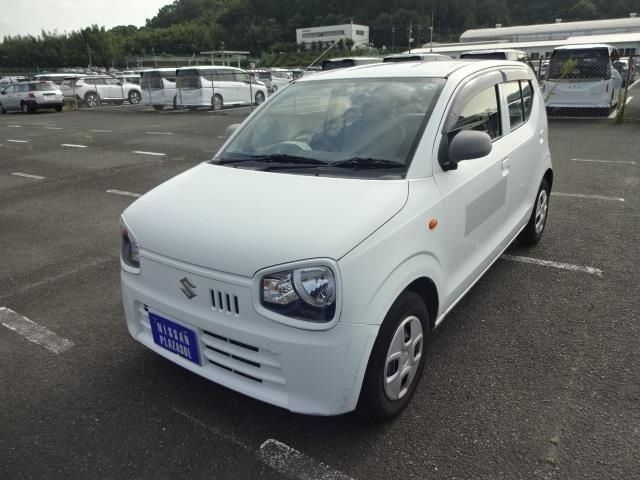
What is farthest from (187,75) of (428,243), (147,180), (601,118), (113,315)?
(428,243)

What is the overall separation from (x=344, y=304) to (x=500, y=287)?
7.53ft

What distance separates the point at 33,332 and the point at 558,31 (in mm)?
93315

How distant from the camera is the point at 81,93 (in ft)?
82.2

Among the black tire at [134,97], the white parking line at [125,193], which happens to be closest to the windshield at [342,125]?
the white parking line at [125,193]

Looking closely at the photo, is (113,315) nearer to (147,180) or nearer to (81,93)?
(147,180)

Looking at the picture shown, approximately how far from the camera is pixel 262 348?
2092 mm

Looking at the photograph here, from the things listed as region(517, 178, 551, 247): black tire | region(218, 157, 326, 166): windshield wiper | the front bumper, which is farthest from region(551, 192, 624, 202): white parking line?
the front bumper

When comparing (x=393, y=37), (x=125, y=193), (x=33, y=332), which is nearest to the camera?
(x=33, y=332)

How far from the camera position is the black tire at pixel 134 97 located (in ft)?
87.9

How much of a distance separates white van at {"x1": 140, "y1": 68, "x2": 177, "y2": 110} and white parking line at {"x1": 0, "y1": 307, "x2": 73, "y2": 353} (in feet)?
64.8

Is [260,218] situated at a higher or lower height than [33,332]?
higher

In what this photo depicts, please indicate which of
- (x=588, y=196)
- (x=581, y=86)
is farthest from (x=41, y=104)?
(x=588, y=196)

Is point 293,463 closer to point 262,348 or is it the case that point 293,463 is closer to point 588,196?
point 262,348

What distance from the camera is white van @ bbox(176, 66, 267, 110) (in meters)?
20.6
